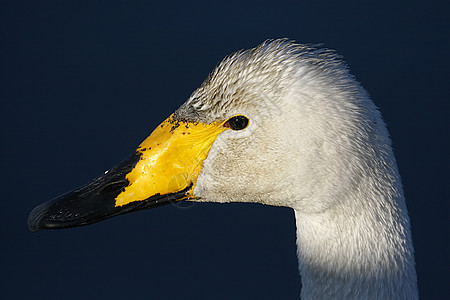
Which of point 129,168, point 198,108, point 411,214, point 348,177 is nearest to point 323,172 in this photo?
point 348,177

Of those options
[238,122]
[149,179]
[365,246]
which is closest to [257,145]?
[238,122]

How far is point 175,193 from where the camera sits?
219 centimetres

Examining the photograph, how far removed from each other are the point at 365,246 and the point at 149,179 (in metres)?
0.80

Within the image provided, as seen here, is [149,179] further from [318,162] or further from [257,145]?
[318,162]

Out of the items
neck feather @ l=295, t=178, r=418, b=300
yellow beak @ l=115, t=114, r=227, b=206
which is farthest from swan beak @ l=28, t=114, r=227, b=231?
neck feather @ l=295, t=178, r=418, b=300

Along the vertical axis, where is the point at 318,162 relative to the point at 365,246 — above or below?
above

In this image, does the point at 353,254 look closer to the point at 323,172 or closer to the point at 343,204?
the point at 343,204

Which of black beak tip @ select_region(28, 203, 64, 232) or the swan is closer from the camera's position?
the swan

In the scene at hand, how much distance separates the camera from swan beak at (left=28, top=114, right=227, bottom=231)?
2154 millimetres

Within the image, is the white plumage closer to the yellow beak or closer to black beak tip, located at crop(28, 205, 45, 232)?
the yellow beak

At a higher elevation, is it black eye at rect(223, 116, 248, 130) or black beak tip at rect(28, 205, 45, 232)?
black eye at rect(223, 116, 248, 130)

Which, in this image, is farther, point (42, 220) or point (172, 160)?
point (42, 220)

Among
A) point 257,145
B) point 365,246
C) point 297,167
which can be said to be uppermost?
point 257,145

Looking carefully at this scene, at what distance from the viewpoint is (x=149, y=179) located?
2.17 m
